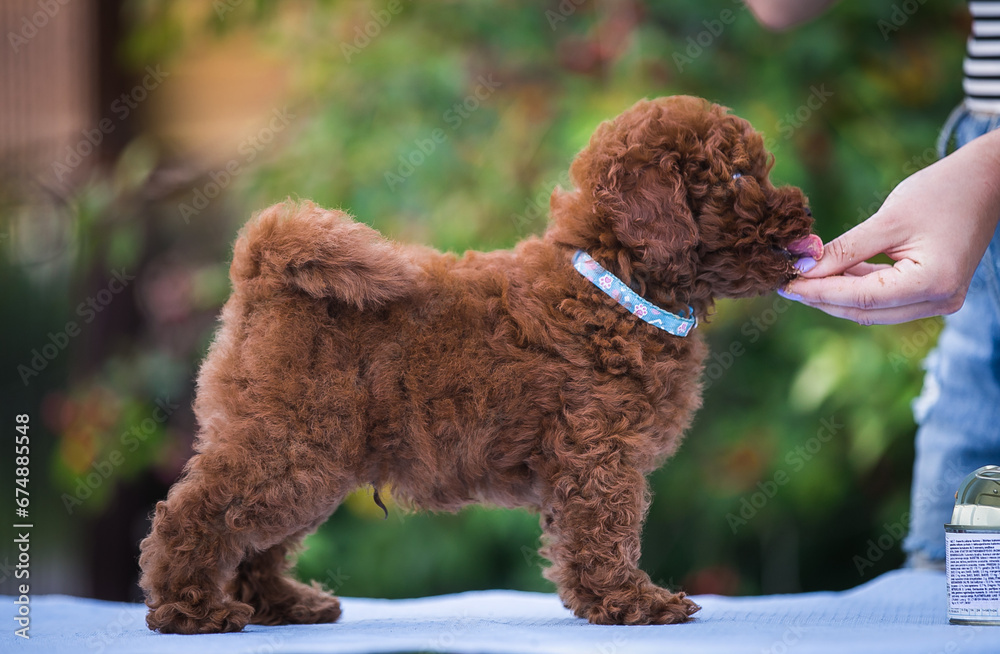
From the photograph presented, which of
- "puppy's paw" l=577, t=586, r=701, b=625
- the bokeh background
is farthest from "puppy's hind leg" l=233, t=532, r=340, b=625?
the bokeh background

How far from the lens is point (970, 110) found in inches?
112

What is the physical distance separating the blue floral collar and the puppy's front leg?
1.23 feet

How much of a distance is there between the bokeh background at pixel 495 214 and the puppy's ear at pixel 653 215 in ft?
5.14

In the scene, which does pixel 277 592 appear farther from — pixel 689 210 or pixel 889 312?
pixel 889 312

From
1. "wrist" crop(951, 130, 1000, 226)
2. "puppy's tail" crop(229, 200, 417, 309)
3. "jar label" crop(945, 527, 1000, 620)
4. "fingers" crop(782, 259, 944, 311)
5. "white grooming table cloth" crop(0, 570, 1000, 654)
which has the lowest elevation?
"white grooming table cloth" crop(0, 570, 1000, 654)

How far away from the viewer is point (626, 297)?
88.4 inches

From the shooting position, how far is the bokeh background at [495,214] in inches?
161

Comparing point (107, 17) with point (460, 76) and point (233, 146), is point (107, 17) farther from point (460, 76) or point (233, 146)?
point (460, 76)

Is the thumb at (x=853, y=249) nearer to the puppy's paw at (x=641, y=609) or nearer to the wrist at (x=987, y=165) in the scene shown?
the wrist at (x=987, y=165)

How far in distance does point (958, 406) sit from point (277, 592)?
Result: 233 centimetres

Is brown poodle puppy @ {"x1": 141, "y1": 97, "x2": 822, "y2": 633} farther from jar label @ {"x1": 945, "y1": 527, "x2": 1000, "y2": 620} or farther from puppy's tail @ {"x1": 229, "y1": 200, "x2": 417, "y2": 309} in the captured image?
jar label @ {"x1": 945, "y1": 527, "x2": 1000, "y2": 620}

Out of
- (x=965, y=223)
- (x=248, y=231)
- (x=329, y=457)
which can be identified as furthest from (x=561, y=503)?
(x=965, y=223)

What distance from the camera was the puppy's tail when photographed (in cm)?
214

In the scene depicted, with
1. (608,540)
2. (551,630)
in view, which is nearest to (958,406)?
(608,540)
